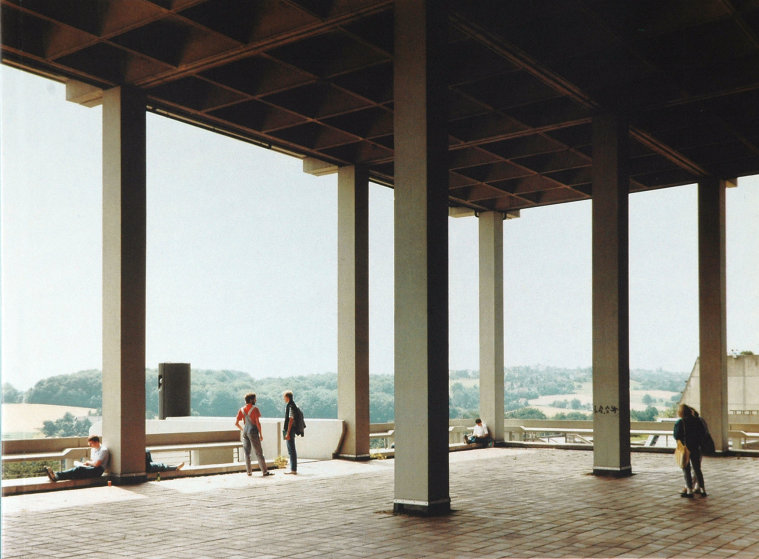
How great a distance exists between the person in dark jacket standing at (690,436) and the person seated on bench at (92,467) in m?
10.2

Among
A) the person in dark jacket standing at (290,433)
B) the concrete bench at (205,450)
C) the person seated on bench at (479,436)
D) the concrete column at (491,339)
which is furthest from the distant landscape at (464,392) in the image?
the person in dark jacket standing at (290,433)

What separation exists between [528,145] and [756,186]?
1943cm

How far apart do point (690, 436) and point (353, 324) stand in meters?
9.63

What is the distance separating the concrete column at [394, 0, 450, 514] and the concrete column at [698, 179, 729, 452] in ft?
42.9

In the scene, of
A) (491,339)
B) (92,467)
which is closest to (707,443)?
(92,467)

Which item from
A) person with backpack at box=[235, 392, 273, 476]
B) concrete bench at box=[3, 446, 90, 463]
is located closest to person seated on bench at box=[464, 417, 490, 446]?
person with backpack at box=[235, 392, 273, 476]

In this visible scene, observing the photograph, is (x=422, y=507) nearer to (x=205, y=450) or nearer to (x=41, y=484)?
(x=41, y=484)

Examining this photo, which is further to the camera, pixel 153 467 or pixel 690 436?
pixel 153 467

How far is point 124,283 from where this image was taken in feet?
49.6

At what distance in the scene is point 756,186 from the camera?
35312 mm

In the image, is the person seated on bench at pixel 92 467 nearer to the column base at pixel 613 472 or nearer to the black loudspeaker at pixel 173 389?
the black loudspeaker at pixel 173 389

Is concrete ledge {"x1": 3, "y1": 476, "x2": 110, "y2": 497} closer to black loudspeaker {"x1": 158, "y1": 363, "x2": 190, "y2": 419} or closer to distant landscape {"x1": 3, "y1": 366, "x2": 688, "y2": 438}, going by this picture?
black loudspeaker {"x1": 158, "y1": 363, "x2": 190, "y2": 419}

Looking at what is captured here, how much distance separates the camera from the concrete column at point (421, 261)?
11.3 meters

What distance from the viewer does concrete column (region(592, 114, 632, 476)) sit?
16.5 metres
